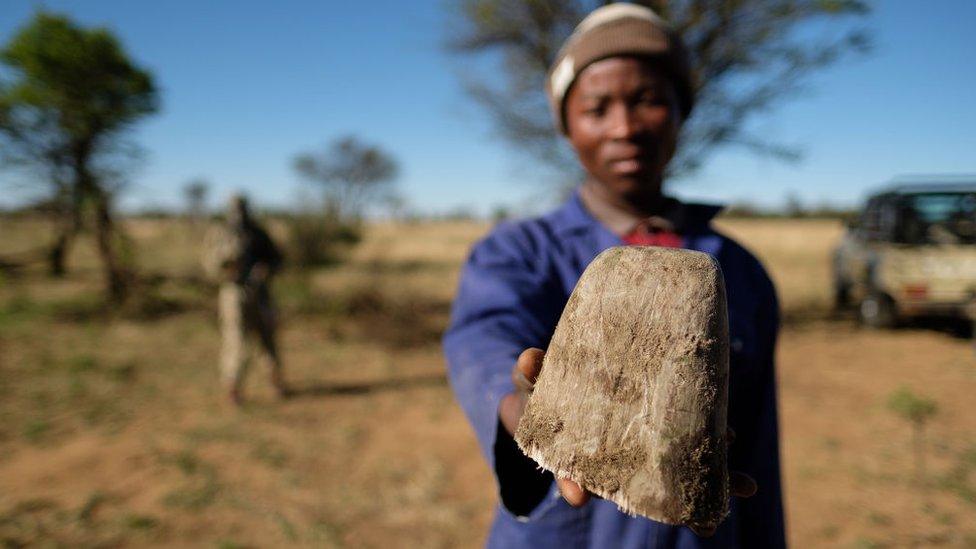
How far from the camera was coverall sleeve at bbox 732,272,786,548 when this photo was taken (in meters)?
1.28

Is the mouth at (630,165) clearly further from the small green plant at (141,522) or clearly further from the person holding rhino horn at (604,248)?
the small green plant at (141,522)

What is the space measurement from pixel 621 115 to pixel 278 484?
12.0ft

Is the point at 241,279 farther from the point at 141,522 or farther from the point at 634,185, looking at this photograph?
the point at 634,185

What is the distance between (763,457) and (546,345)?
0.66 metres

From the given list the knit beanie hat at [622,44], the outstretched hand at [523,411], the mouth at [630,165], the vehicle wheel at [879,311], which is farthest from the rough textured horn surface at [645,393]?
the vehicle wheel at [879,311]

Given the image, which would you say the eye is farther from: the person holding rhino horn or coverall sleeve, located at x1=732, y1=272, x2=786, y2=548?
coverall sleeve, located at x1=732, y1=272, x2=786, y2=548

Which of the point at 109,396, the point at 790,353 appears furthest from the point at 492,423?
the point at 790,353

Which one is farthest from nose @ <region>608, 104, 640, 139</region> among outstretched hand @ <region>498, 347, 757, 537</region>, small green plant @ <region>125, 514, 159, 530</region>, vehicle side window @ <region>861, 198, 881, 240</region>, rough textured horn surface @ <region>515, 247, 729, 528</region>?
vehicle side window @ <region>861, 198, 881, 240</region>

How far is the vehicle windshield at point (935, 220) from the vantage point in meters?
3.30

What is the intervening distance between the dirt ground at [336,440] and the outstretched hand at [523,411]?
2652 mm

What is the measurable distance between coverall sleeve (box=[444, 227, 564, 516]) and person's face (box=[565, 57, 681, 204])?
0.90ft

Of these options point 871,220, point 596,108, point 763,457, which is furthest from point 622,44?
point 871,220

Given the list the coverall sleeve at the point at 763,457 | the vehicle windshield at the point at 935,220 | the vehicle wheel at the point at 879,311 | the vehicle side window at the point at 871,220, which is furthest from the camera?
the vehicle wheel at the point at 879,311

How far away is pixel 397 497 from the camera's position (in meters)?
3.56
